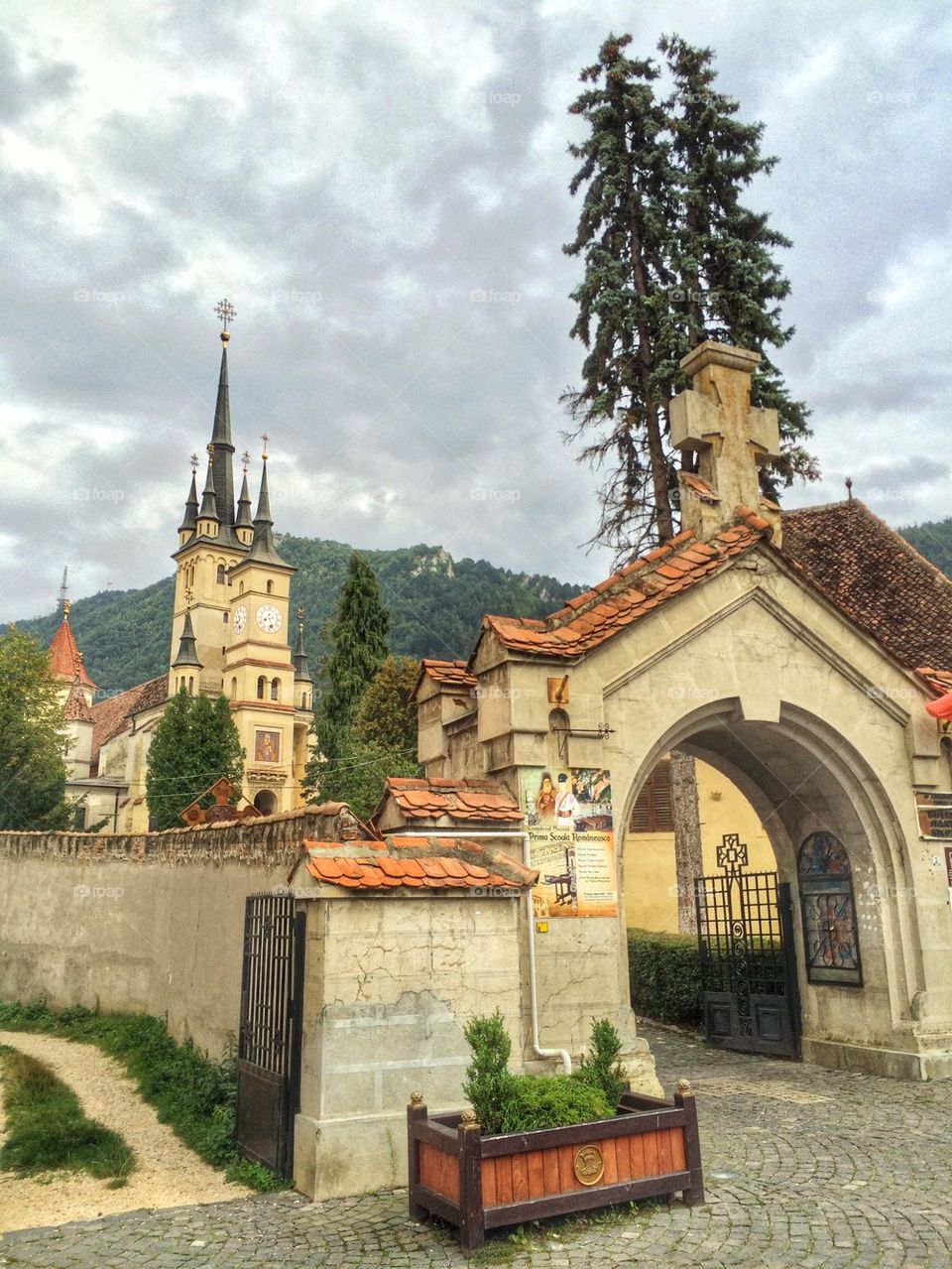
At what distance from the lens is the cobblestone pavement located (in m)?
5.99

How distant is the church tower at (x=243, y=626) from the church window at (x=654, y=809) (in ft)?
157

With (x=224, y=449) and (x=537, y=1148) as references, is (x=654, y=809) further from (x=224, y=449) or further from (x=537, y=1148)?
(x=224, y=449)

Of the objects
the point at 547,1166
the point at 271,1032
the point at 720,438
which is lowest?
the point at 547,1166

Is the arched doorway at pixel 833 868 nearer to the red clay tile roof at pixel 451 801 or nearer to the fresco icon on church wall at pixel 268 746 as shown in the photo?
the red clay tile roof at pixel 451 801

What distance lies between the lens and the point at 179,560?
8600 centimetres

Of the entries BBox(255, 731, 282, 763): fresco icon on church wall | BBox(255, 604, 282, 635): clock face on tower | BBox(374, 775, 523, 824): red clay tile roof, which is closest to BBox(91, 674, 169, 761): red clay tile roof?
BBox(255, 731, 282, 763): fresco icon on church wall

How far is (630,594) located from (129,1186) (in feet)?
24.9

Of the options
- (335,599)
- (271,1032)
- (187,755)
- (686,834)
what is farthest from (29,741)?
(335,599)

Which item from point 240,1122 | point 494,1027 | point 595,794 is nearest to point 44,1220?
point 240,1122

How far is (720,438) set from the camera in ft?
42.0

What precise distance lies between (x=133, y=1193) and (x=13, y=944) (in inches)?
489

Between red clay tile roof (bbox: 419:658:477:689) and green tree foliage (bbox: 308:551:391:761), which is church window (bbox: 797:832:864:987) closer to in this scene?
red clay tile roof (bbox: 419:658:477:689)

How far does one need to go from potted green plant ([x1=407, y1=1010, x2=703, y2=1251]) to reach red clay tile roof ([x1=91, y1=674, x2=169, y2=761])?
241ft

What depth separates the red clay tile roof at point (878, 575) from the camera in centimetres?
1912
